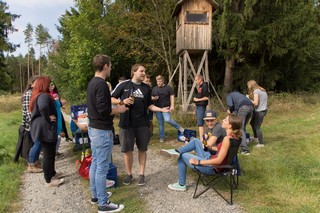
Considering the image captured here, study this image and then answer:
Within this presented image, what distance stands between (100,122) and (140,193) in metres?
1.57

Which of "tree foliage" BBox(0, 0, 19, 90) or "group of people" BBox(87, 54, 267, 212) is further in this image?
"tree foliage" BBox(0, 0, 19, 90)

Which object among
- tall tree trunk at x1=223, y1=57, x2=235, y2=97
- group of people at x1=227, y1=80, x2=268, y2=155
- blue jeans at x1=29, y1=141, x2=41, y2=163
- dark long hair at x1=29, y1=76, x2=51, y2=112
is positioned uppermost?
tall tree trunk at x1=223, y1=57, x2=235, y2=97

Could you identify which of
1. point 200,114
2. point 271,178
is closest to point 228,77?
point 200,114

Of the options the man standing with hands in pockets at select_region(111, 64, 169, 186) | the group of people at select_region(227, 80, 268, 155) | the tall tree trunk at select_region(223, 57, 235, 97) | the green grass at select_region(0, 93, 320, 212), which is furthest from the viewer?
the tall tree trunk at select_region(223, 57, 235, 97)

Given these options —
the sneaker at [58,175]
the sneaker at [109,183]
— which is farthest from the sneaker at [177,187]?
the sneaker at [58,175]

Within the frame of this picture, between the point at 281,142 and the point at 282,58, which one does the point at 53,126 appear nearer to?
the point at 281,142

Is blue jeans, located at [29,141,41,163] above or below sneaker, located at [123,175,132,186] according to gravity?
above

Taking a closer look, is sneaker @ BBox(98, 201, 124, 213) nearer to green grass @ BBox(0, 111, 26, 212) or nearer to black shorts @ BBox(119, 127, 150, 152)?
black shorts @ BBox(119, 127, 150, 152)

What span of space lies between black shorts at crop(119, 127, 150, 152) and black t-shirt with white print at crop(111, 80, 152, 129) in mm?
91

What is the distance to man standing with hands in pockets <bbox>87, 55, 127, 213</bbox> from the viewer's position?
156 inches

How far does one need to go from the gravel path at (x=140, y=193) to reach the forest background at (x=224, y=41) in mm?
11291

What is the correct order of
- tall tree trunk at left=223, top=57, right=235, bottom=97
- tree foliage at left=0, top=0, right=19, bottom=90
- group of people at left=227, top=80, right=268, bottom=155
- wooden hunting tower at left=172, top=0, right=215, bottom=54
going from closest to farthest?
1. group of people at left=227, top=80, right=268, bottom=155
2. wooden hunting tower at left=172, top=0, right=215, bottom=54
3. tall tree trunk at left=223, top=57, right=235, bottom=97
4. tree foliage at left=0, top=0, right=19, bottom=90

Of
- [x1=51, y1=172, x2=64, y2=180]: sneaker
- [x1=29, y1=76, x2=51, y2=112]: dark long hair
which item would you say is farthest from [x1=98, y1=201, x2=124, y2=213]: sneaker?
[x1=29, y1=76, x2=51, y2=112]: dark long hair

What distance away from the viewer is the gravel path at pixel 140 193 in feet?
14.4
